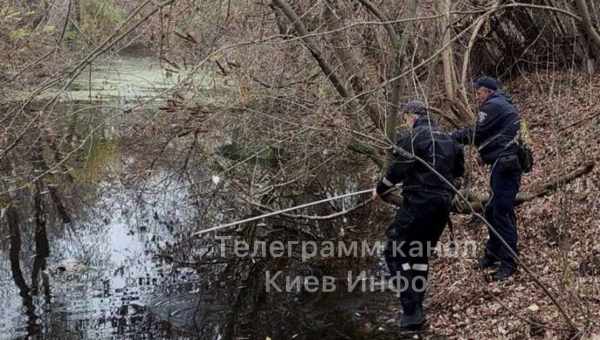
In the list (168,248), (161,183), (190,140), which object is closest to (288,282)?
(168,248)

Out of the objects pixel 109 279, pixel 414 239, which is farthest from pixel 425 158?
pixel 109 279

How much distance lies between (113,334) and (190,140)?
7.23 m

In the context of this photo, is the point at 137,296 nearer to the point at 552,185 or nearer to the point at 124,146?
the point at 552,185

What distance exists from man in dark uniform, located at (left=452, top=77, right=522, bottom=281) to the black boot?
3.20 feet

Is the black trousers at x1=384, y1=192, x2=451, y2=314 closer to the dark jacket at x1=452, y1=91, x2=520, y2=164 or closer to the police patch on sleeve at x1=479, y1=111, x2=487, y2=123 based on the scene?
the dark jacket at x1=452, y1=91, x2=520, y2=164

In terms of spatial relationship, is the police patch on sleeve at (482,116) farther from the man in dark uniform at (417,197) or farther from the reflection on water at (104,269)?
the reflection on water at (104,269)

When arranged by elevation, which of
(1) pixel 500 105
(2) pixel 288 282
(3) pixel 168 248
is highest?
(1) pixel 500 105

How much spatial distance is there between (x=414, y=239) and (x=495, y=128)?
52.0 inches

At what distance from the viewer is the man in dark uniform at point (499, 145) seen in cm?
593

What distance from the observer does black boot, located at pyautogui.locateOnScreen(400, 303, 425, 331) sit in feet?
19.0

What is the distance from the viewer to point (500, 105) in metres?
5.96

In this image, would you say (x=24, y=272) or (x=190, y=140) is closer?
(x=24, y=272)

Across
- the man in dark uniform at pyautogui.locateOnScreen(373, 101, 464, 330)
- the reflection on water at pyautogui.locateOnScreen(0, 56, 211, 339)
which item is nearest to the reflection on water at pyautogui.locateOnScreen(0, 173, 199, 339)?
the reflection on water at pyautogui.locateOnScreen(0, 56, 211, 339)

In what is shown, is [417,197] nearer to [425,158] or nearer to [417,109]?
[425,158]
